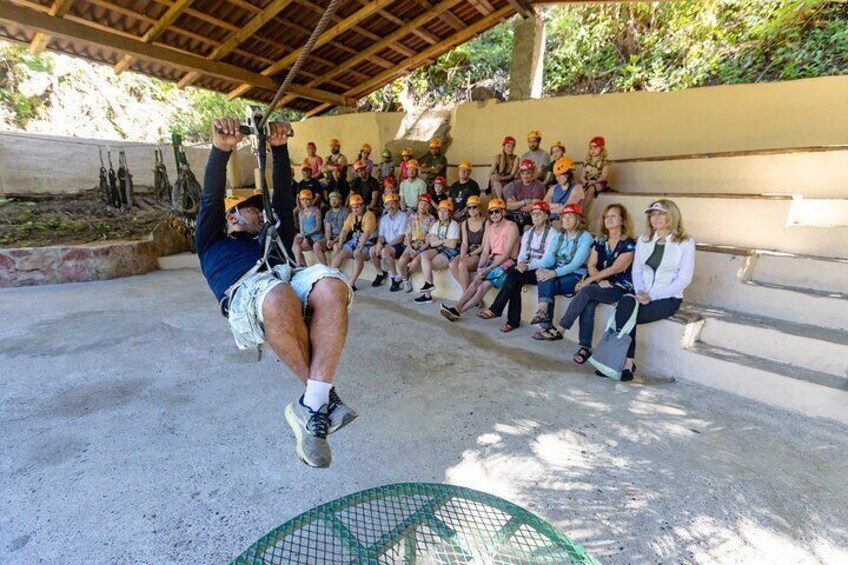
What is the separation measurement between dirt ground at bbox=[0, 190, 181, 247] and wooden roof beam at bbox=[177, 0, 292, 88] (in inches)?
94.8

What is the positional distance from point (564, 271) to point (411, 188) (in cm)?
272

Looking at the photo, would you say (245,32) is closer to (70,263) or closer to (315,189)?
(315,189)

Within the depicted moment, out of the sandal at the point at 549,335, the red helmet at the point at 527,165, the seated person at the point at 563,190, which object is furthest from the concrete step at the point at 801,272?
the red helmet at the point at 527,165

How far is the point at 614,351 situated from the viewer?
117 inches

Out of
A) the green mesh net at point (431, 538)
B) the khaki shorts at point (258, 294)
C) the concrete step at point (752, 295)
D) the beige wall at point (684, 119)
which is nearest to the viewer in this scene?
the green mesh net at point (431, 538)

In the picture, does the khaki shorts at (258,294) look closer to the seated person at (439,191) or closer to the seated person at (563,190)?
the seated person at (563,190)

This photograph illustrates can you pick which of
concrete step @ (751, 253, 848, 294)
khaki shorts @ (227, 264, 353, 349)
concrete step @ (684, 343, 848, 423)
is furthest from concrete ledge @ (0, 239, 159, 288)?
concrete step @ (751, 253, 848, 294)

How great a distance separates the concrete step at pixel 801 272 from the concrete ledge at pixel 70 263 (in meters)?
7.60

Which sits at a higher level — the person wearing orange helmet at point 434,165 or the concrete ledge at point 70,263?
the person wearing orange helmet at point 434,165

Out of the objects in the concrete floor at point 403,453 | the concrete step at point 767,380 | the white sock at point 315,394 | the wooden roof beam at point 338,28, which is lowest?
the concrete floor at point 403,453

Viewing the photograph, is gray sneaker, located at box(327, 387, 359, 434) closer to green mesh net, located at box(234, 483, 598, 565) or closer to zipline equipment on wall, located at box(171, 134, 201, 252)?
green mesh net, located at box(234, 483, 598, 565)

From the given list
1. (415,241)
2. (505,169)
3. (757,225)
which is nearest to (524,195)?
(505,169)

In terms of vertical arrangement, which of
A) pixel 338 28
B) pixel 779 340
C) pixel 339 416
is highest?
pixel 338 28

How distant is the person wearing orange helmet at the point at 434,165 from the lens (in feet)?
20.7
